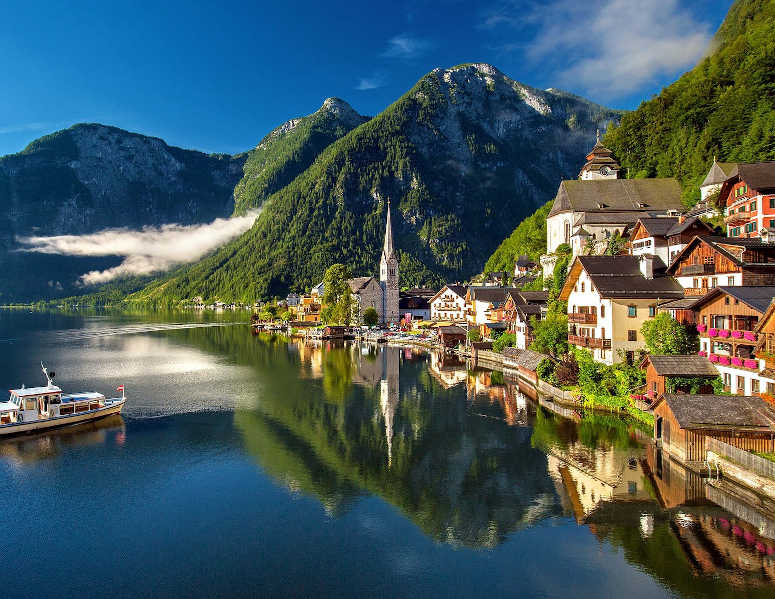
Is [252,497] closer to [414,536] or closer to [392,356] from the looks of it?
[414,536]

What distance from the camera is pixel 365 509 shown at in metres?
30.0

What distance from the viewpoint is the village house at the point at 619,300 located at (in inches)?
1980

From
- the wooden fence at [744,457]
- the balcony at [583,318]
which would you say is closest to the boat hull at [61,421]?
the balcony at [583,318]

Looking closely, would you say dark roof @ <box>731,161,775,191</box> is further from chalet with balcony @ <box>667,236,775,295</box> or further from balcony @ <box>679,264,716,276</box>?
balcony @ <box>679,264,716,276</box>

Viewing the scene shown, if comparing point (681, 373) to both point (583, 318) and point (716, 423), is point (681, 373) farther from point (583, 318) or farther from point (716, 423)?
point (583, 318)

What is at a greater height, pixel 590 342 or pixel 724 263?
pixel 724 263

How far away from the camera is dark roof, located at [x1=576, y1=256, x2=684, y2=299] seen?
49.9 meters

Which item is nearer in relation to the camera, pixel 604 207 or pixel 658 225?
pixel 658 225

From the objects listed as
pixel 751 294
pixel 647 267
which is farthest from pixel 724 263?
pixel 647 267

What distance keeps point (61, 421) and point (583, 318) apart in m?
49.5

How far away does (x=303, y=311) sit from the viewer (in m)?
178

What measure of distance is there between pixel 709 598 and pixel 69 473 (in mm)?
36716

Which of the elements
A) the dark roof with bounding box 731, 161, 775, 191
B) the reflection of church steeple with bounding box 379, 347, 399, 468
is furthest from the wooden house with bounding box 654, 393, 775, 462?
the dark roof with bounding box 731, 161, 775, 191

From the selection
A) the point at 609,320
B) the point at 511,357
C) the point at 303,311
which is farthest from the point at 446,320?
the point at 609,320
